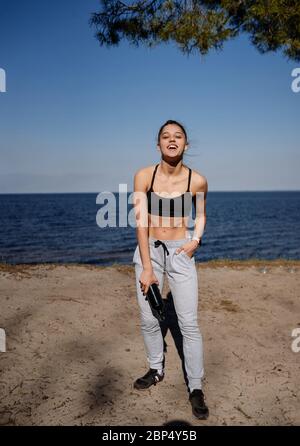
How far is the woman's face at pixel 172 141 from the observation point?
336 cm

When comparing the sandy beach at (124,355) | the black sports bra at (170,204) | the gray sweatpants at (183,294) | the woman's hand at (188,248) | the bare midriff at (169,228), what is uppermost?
the black sports bra at (170,204)

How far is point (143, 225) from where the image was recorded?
133 inches

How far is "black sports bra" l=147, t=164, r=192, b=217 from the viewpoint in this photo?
3.44m

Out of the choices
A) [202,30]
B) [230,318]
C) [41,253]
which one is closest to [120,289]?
[230,318]

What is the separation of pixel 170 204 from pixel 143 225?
349mm

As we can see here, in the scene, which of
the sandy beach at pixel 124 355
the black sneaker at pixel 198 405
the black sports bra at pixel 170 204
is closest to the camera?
the black sneaker at pixel 198 405

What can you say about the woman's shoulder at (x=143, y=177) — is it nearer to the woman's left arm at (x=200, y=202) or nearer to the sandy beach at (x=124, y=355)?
the woman's left arm at (x=200, y=202)

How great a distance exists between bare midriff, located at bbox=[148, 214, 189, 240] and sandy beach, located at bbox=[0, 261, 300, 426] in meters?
1.64

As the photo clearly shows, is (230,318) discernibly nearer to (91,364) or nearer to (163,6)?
(91,364)

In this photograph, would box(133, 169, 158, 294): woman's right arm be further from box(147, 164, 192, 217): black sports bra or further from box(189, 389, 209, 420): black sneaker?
box(189, 389, 209, 420): black sneaker

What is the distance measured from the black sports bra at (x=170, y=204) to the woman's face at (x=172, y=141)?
0.72 ft
